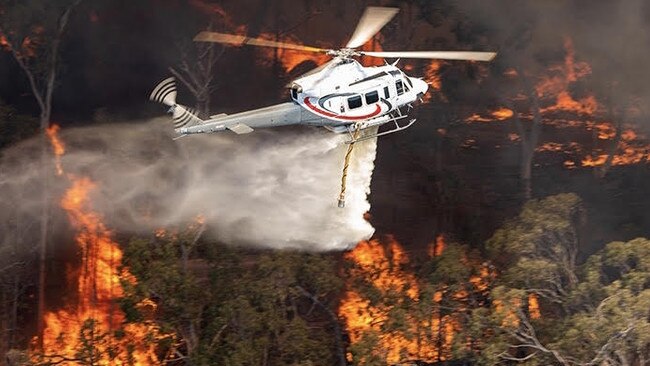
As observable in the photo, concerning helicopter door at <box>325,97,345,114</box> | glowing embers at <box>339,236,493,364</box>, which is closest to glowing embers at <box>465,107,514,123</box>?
glowing embers at <box>339,236,493,364</box>

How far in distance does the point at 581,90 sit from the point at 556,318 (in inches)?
382

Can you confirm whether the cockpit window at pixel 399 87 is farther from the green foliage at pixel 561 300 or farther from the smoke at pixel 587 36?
the smoke at pixel 587 36

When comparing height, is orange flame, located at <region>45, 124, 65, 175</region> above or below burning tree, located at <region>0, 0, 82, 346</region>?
below

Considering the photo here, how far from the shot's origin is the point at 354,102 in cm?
1476

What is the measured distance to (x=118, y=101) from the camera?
85.3 feet

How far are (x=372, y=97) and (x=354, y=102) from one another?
0.30m

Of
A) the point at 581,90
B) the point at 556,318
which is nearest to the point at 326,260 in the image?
the point at 556,318

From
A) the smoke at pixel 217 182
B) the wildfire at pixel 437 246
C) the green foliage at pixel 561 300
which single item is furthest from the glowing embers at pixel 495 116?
the green foliage at pixel 561 300

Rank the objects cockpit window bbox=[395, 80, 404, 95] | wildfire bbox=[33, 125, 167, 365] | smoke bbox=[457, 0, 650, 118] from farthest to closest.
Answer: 1. smoke bbox=[457, 0, 650, 118]
2. wildfire bbox=[33, 125, 167, 365]
3. cockpit window bbox=[395, 80, 404, 95]

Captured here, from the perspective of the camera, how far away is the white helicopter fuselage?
574 inches

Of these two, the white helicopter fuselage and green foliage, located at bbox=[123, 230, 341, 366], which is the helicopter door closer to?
the white helicopter fuselage

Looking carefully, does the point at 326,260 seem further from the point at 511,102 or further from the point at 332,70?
the point at 511,102

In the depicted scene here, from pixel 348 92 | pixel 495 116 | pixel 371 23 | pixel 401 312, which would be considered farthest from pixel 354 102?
pixel 495 116

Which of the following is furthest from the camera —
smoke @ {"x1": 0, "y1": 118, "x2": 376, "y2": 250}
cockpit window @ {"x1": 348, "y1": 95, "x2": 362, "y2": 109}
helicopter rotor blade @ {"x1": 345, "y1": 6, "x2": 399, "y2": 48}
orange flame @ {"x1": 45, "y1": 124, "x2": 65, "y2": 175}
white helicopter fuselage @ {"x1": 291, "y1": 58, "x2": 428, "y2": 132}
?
orange flame @ {"x1": 45, "y1": 124, "x2": 65, "y2": 175}
